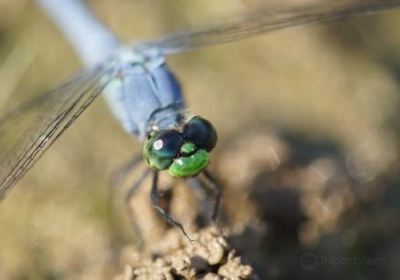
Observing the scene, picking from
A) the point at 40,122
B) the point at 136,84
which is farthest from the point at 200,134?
the point at 40,122

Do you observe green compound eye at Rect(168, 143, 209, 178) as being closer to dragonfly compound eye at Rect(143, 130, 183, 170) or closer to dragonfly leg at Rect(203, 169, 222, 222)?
dragonfly compound eye at Rect(143, 130, 183, 170)

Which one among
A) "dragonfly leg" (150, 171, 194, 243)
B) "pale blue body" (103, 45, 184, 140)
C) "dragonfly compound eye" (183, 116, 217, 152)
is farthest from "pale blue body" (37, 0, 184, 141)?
"dragonfly leg" (150, 171, 194, 243)

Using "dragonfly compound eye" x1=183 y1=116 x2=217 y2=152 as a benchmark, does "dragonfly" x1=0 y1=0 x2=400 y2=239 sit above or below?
above

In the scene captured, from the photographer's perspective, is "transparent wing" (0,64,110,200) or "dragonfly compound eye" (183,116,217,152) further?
→ "transparent wing" (0,64,110,200)

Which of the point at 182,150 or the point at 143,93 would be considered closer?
the point at 182,150

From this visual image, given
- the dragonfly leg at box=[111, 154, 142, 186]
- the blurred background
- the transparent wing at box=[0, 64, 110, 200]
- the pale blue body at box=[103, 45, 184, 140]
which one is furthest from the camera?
the dragonfly leg at box=[111, 154, 142, 186]

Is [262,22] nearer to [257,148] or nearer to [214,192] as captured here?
[257,148]

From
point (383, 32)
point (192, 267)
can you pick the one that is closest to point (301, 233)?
point (192, 267)

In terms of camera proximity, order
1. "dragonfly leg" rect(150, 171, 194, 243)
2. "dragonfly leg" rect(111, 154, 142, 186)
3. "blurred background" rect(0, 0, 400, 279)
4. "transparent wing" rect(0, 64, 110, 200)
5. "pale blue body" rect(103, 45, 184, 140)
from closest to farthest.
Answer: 1. "dragonfly leg" rect(150, 171, 194, 243)
2. "transparent wing" rect(0, 64, 110, 200)
3. "pale blue body" rect(103, 45, 184, 140)
4. "blurred background" rect(0, 0, 400, 279)
5. "dragonfly leg" rect(111, 154, 142, 186)
